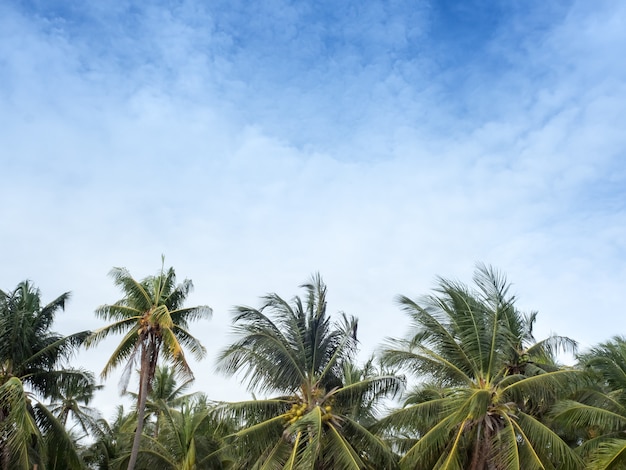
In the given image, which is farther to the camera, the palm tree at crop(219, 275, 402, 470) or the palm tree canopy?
the palm tree canopy

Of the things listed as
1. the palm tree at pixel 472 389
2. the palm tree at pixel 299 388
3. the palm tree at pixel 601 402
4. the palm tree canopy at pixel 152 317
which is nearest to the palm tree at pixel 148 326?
the palm tree canopy at pixel 152 317

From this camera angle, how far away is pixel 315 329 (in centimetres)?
1986

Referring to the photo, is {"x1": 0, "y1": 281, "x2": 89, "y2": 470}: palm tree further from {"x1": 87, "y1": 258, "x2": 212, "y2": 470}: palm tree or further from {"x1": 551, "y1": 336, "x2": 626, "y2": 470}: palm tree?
{"x1": 551, "y1": 336, "x2": 626, "y2": 470}: palm tree

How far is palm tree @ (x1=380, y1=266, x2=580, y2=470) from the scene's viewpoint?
→ 16.0 metres

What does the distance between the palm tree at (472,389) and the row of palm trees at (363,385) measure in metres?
0.04

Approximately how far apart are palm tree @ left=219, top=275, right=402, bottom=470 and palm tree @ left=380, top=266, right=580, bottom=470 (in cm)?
119

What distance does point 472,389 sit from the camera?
16703 mm

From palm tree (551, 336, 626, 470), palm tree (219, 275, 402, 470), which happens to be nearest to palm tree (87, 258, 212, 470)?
palm tree (219, 275, 402, 470)

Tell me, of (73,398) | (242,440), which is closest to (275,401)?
(242,440)

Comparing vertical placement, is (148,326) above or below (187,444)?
above

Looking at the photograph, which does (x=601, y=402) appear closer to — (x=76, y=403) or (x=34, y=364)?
(x=34, y=364)

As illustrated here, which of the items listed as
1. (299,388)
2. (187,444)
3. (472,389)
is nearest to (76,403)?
(187,444)

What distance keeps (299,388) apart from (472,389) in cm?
543

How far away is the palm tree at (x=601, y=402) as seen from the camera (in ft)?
56.2
